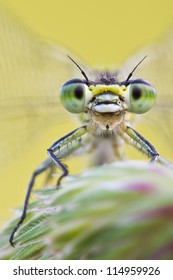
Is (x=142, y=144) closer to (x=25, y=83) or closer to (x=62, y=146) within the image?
(x=62, y=146)

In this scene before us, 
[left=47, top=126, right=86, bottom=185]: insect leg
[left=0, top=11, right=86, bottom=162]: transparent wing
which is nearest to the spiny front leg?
[left=47, top=126, right=86, bottom=185]: insect leg

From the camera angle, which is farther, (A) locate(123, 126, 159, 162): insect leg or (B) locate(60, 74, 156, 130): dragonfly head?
(B) locate(60, 74, 156, 130): dragonfly head

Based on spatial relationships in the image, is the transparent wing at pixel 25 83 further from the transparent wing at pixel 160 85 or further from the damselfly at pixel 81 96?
the transparent wing at pixel 160 85

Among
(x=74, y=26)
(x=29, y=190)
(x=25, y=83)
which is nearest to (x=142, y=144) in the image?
(x=29, y=190)

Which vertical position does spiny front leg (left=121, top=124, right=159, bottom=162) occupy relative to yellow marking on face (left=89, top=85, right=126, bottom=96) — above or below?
below

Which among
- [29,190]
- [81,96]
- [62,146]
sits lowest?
[29,190]

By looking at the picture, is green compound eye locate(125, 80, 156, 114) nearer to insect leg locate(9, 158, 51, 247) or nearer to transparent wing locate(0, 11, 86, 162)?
insect leg locate(9, 158, 51, 247)

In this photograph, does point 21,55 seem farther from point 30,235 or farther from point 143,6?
point 30,235
